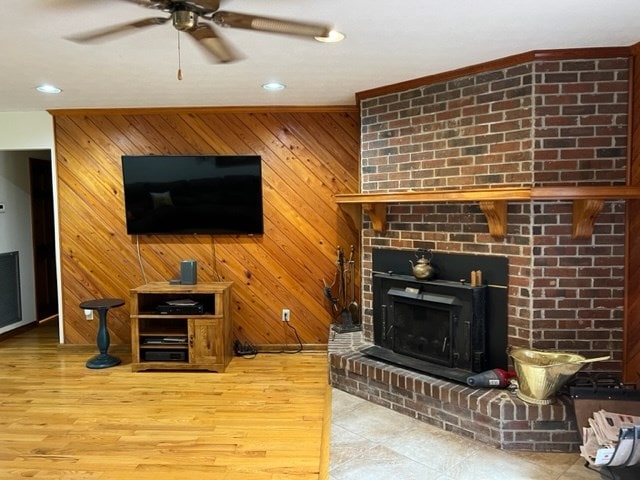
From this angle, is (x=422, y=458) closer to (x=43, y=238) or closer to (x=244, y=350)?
Answer: (x=244, y=350)

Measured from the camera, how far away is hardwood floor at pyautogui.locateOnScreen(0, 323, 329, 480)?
258 centimetres

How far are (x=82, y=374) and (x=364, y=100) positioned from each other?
128 inches

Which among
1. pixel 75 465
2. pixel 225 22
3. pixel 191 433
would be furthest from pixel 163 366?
pixel 225 22

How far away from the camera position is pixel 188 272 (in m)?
4.24

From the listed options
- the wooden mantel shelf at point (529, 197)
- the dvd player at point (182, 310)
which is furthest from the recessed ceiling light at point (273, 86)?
the dvd player at point (182, 310)

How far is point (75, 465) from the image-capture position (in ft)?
8.51

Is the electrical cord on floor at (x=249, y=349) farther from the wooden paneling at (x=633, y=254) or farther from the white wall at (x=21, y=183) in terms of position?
the wooden paneling at (x=633, y=254)

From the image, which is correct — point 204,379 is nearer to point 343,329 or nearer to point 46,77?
point 343,329

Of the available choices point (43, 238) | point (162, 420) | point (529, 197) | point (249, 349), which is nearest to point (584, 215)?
point (529, 197)

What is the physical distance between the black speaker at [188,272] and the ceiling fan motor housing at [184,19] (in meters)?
2.64

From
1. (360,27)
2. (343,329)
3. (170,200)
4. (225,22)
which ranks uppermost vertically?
(360,27)

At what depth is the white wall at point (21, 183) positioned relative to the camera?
4480 millimetres

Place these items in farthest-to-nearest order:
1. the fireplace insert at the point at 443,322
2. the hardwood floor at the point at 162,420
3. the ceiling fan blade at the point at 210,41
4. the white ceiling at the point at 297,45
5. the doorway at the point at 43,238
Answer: the doorway at the point at 43,238 < the fireplace insert at the point at 443,322 < the hardwood floor at the point at 162,420 < the white ceiling at the point at 297,45 < the ceiling fan blade at the point at 210,41

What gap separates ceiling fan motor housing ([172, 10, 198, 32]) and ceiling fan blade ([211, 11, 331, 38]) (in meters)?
0.09
